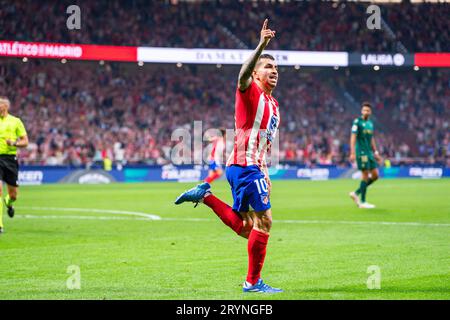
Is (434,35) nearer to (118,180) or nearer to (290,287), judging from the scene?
(118,180)

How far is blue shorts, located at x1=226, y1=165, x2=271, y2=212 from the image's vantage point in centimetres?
855

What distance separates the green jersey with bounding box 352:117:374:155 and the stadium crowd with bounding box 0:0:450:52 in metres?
26.5

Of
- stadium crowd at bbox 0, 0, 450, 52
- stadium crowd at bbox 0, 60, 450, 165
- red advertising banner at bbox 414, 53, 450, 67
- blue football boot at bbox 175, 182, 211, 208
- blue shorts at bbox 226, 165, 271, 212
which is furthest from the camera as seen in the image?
red advertising banner at bbox 414, 53, 450, 67

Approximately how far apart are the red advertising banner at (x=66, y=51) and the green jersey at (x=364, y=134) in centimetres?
2445

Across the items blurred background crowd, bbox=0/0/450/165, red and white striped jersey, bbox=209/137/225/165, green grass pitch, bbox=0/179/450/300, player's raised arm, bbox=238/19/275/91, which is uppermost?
blurred background crowd, bbox=0/0/450/165

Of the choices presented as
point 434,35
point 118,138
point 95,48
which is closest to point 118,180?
point 118,138

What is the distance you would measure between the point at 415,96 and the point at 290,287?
47065mm

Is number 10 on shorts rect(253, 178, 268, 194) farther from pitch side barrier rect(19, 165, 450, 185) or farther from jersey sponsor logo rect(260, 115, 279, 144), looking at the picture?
pitch side barrier rect(19, 165, 450, 185)

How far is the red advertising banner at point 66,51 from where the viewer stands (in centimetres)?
4131

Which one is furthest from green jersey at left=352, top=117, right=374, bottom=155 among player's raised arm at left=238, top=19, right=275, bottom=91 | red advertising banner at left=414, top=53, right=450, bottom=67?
red advertising banner at left=414, top=53, right=450, bottom=67

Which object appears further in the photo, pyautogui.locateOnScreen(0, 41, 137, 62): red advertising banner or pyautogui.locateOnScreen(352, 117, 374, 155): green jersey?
pyautogui.locateOnScreen(0, 41, 137, 62): red advertising banner

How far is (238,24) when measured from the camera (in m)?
50.5

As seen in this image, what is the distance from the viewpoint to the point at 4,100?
1582 cm

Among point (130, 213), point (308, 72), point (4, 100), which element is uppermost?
point (308, 72)
